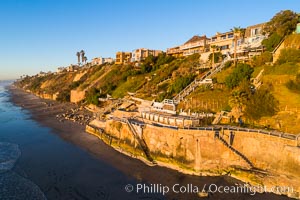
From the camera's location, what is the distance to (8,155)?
28922mm

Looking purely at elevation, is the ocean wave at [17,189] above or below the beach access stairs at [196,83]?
below

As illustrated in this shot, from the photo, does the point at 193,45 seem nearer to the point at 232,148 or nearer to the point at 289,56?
the point at 289,56

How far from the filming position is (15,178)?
22.7m

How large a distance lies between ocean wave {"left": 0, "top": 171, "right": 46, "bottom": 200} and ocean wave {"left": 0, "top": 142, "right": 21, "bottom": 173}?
246cm

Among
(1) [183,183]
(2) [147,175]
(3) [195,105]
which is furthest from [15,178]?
(3) [195,105]

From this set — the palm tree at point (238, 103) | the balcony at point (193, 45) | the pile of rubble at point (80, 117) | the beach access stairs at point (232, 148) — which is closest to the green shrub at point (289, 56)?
the palm tree at point (238, 103)

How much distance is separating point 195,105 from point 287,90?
11834 mm

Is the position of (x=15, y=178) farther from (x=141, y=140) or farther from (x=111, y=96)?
(x=111, y=96)

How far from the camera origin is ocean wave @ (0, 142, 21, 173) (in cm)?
2572

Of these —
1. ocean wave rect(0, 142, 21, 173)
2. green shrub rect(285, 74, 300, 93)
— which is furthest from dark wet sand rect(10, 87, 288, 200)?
green shrub rect(285, 74, 300, 93)

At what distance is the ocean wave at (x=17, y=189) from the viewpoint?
19531 mm

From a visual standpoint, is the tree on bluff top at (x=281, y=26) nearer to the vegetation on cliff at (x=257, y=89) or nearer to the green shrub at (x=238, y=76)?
the vegetation on cliff at (x=257, y=89)

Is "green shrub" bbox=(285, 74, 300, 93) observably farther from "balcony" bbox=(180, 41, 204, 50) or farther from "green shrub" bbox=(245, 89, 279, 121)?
"balcony" bbox=(180, 41, 204, 50)

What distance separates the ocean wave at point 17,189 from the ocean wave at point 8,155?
2.46 meters
